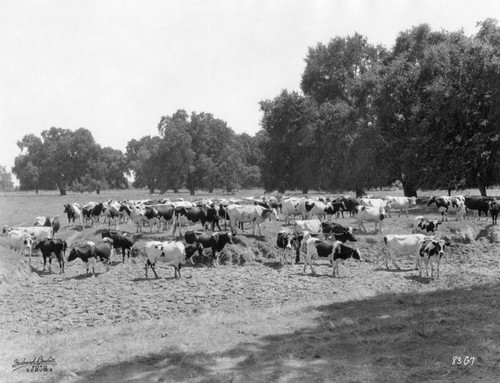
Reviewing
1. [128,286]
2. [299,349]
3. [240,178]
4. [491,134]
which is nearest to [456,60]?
[491,134]

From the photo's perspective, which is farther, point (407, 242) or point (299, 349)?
point (407, 242)

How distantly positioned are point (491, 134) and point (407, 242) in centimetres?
2039

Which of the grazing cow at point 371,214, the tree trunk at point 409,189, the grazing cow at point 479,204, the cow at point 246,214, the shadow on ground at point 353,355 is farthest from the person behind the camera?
the tree trunk at point 409,189

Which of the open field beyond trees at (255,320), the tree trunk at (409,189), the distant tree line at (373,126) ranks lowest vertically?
the open field beyond trees at (255,320)

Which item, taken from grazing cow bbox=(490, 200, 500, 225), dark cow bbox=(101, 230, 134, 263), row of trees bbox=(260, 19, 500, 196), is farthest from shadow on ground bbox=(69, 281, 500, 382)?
row of trees bbox=(260, 19, 500, 196)

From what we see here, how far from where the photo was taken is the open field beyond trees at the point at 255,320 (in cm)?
938

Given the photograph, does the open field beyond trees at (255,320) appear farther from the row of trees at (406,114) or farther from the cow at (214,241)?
the row of trees at (406,114)

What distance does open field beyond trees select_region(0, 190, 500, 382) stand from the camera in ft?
30.8

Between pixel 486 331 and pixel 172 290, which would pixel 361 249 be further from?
pixel 486 331

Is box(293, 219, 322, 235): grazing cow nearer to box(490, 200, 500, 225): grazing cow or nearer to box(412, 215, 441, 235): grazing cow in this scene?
box(412, 215, 441, 235): grazing cow

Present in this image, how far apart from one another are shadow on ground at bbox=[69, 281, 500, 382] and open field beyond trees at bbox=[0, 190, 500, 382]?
0.11ft

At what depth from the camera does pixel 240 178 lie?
260 ft

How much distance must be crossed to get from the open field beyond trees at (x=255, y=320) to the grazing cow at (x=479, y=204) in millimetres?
7782
